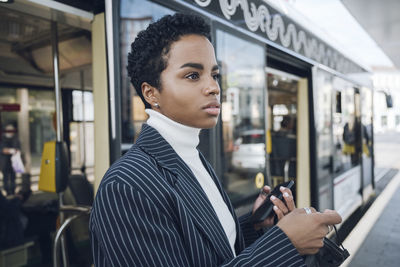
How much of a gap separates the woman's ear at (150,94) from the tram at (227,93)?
2.18 ft

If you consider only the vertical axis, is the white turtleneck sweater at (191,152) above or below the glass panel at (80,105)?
below

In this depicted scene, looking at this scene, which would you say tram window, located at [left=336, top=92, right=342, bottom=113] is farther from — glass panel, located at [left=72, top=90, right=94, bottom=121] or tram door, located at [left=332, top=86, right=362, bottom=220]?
glass panel, located at [left=72, top=90, right=94, bottom=121]

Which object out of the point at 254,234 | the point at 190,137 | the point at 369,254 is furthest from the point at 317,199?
the point at 190,137

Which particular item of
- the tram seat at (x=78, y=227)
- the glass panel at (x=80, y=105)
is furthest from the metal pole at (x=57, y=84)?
the glass panel at (x=80, y=105)

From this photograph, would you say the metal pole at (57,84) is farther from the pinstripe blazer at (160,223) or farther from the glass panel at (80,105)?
the glass panel at (80,105)

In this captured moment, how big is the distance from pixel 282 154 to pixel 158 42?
204 inches

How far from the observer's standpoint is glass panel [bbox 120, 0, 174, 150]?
Answer: 66.8 inches

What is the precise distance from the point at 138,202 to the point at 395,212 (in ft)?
19.7

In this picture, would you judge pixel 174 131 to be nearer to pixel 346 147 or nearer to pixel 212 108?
pixel 212 108

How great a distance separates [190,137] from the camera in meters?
1.04

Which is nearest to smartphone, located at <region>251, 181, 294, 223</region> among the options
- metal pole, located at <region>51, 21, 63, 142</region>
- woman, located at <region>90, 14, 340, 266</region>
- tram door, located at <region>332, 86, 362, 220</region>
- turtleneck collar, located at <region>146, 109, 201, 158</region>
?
woman, located at <region>90, 14, 340, 266</region>

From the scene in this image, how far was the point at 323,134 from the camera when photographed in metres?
4.47

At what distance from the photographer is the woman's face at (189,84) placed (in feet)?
3.14

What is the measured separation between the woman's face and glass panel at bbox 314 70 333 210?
357cm
